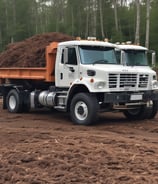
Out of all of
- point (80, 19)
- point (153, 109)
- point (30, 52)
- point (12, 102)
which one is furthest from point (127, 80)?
point (80, 19)

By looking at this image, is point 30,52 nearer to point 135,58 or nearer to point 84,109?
point 135,58

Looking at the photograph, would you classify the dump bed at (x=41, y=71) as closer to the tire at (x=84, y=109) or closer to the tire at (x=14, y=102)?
the tire at (x=14, y=102)

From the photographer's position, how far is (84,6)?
69.0 metres

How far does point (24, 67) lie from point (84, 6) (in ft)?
172

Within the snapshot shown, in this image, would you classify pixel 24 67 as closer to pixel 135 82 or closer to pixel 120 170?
pixel 135 82

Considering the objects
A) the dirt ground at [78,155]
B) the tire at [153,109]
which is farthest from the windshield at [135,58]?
the dirt ground at [78,155]

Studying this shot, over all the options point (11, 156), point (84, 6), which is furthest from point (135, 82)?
point (84, 6)

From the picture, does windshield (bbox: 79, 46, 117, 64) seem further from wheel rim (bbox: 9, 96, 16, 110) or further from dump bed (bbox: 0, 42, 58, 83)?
wheel rim (bbox: 9, 96, 16, 110)

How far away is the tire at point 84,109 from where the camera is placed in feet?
46.4

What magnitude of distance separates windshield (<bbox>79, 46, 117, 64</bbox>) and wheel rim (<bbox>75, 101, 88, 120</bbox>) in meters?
1.30

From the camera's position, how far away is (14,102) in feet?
59.1

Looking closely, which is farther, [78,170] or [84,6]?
[84,6]

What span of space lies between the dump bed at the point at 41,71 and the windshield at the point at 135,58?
2.45m

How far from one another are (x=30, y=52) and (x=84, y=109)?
180 inches
